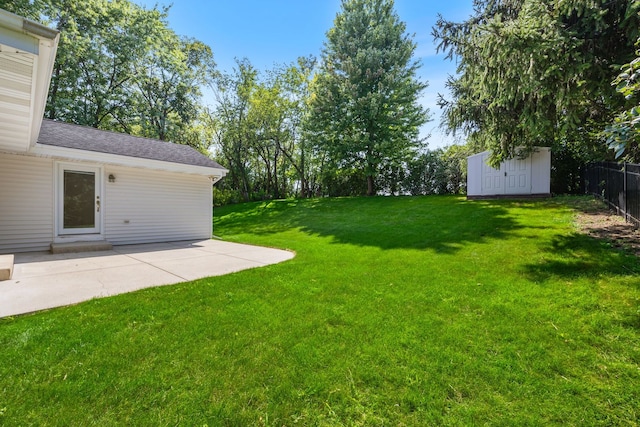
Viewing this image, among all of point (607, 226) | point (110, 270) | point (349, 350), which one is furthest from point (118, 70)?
point (607, 226)

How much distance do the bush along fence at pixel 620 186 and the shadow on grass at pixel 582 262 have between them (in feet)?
4.96

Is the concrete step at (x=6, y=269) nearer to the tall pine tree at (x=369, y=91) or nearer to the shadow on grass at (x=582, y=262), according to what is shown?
the shadow on grass at (x=582, y=262)

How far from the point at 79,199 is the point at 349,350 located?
307 inches

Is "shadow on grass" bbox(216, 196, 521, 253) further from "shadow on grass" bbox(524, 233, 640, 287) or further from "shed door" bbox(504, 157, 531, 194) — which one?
"shed door" bbox(504, 157, 531, 194)

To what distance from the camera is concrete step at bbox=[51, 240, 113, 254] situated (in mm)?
6223

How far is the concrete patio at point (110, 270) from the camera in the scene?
337 centimetres

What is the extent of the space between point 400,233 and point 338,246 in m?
1.96

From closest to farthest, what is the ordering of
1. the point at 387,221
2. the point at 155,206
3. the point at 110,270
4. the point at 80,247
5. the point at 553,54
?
the point at 553,54
the point at 110,270
the point at 80,247
the point at 155,206
the point at 387,221

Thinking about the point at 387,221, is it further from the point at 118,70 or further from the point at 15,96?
the point at 118,70

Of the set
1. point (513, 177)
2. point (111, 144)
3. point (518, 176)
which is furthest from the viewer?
point (513, 177)

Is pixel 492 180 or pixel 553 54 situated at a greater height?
pixel 553 54

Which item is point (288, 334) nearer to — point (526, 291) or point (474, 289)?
point (474, 289)

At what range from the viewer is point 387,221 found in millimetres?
9578

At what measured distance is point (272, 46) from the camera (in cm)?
1831
